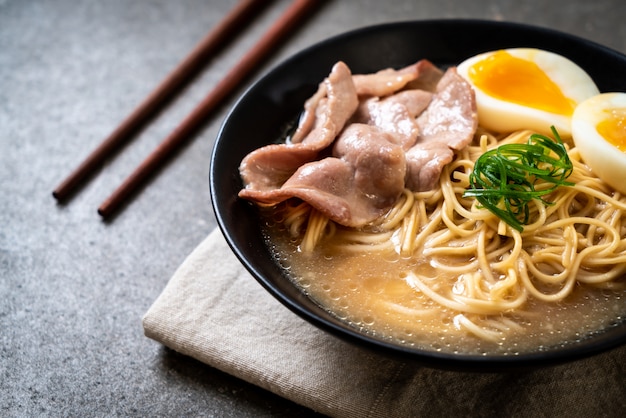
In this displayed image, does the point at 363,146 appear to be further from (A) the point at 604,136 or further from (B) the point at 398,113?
(A) the point at 604,136

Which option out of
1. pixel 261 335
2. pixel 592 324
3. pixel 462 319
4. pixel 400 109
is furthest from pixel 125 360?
pixel 592 324

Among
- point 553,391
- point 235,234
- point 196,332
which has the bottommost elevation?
point 553,391

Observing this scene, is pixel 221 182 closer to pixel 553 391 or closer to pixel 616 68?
pixel 553 391

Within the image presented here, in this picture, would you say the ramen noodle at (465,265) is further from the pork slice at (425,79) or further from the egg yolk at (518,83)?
the pork slice at (425,79)

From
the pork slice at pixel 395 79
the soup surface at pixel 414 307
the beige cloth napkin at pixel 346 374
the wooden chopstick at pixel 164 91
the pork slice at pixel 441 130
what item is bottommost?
the beige cloth napkin at pixel 346 374

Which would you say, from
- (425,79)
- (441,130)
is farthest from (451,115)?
(425,79)

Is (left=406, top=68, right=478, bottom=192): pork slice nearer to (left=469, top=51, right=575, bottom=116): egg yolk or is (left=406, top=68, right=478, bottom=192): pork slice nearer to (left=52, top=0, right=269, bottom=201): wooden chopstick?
(left=469, top=51, right=575, bottom=116): egg yolk

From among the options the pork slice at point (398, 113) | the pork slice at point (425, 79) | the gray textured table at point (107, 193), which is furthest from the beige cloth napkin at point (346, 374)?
the pork slice at point (425, 79)

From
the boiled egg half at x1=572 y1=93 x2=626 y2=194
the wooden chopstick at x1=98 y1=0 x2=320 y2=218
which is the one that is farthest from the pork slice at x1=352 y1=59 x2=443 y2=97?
the wooden chopstick at x1=98 y1=0 x2=320 y2=218
